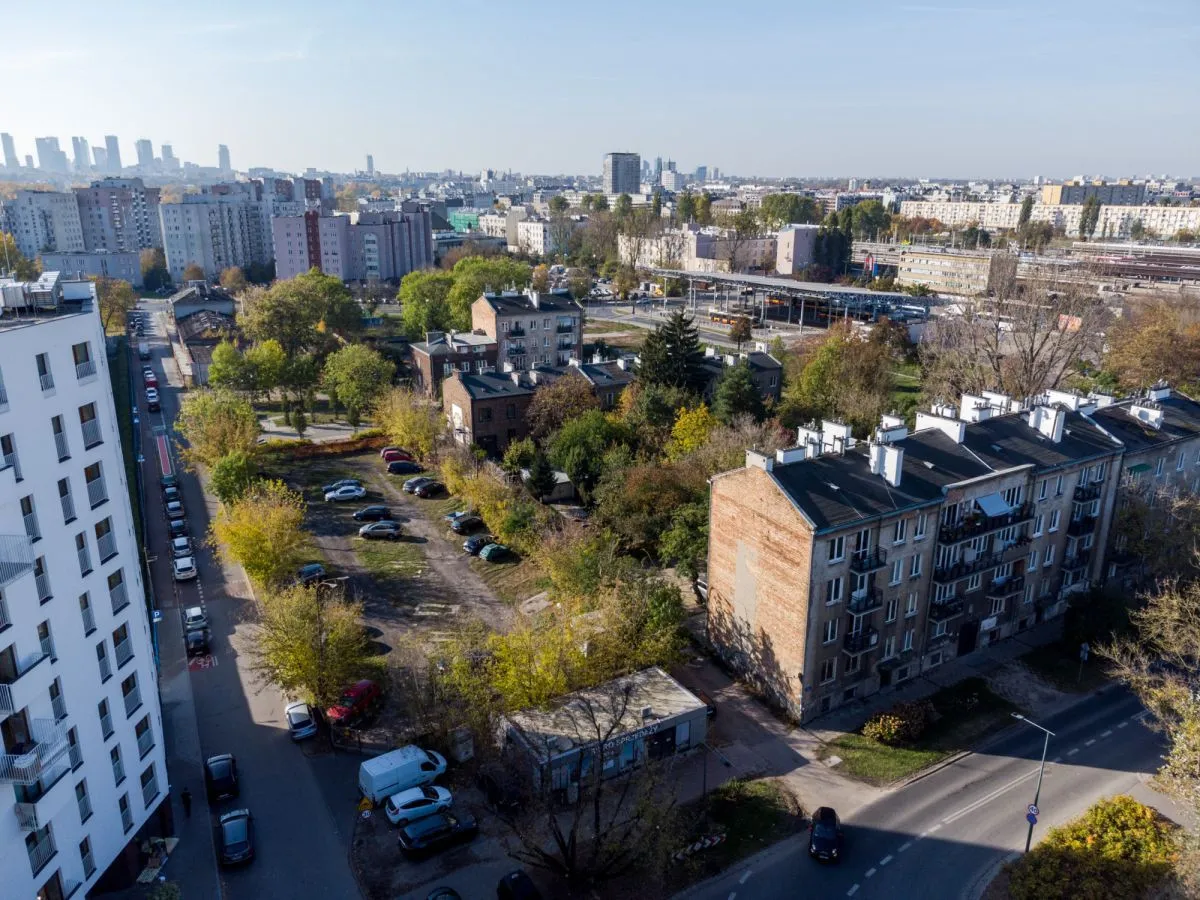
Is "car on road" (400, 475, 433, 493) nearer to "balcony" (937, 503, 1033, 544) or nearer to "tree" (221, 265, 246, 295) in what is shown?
"balcony" (937, 503, 1033, 544)

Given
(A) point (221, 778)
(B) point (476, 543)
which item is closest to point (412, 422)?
(B) point (476, 543)

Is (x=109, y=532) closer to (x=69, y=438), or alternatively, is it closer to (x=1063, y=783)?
(x=69, y=438)

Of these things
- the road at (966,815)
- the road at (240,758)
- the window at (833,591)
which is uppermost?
the window at (833,591)

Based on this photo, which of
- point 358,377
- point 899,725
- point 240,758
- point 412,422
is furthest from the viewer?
point 358,377

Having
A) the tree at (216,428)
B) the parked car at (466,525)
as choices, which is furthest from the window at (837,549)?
the tree at (216,428)

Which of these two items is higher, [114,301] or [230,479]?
[114,301]

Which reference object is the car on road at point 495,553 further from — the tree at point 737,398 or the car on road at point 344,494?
the tree at point 737,398

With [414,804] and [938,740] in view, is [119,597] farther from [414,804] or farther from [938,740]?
[938,740]
